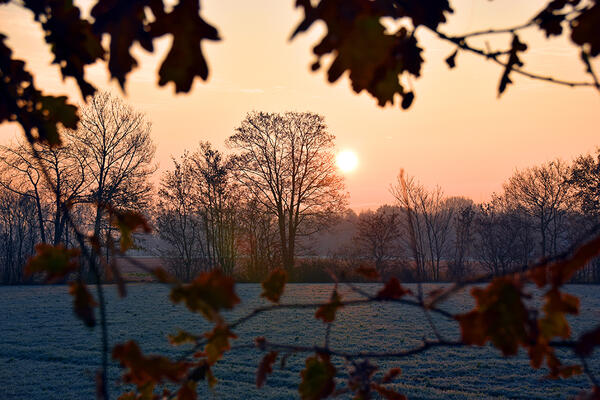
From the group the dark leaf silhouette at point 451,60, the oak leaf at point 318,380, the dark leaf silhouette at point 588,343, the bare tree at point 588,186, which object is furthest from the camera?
the bare tree at point 588,186

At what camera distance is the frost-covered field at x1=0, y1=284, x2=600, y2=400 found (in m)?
4.75

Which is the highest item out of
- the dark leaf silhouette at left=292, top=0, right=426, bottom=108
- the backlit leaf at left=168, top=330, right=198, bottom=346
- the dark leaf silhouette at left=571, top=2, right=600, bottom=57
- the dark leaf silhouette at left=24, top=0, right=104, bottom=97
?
the dark leaf silhouette at left=24, top=0, right=104, bottom=97

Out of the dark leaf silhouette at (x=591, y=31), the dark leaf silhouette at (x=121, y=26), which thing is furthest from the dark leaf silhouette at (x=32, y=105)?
the dark leaf silhouette at (x=591, y=31)

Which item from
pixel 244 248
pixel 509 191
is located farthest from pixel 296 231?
pixel 509 191

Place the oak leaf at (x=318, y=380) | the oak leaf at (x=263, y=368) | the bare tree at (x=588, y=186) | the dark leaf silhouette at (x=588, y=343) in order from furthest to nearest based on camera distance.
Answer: the bare tree at (x=588, y=186)
the oak leaf at (x=263, y=368)
the oak leaf at (x=318, y=380)
the dark leaf silhouette at (x=588, y=343)

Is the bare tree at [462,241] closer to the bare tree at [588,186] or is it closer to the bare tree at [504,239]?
the bare tree at [504,239]

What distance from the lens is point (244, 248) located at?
22203 mm

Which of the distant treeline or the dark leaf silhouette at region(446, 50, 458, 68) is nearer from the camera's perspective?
the dark leaf silhouette at region(446, 50, 458, 68)

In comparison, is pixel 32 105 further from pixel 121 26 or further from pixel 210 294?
pixel 210 294

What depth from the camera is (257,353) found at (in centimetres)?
624

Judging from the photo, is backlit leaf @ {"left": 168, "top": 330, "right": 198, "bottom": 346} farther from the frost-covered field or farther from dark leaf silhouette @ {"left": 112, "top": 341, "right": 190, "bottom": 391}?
the frost-covered field

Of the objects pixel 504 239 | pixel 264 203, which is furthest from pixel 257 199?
pixel 504 239

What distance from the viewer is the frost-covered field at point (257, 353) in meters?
4.75

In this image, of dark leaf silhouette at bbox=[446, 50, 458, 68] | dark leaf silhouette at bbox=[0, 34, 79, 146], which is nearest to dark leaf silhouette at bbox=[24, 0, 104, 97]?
dark leaf silhouette at bbox=[0, 34, 79, 146]
